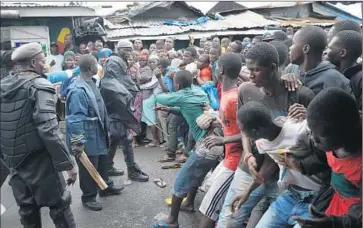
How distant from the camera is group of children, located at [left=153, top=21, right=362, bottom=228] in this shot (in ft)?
6.51

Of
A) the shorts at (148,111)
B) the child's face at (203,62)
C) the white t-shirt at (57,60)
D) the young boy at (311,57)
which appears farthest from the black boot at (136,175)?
the young boy at (311,57)

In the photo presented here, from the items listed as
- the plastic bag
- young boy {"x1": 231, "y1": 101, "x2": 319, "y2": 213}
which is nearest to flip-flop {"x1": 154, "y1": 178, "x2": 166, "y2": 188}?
the plastic bag

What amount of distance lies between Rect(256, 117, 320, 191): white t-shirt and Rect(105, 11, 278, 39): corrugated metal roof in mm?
9198

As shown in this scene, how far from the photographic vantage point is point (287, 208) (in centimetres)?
258

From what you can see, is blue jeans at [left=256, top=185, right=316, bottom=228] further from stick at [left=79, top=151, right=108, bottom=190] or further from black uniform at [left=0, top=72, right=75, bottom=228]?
stick at [left=79, top=151, right=108, bottom=190]

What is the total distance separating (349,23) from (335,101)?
71.2 inches

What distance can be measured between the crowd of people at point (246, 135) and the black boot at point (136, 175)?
478 millimetres

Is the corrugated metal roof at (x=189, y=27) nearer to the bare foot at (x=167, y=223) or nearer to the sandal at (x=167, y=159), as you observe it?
the sandal at (x=167, y=159)

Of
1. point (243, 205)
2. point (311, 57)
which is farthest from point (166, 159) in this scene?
point (311, 57)

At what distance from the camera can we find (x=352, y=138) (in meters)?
1.96

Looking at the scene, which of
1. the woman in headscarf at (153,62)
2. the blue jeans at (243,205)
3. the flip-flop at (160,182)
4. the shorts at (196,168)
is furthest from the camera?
the woman in headscarf at (153,62)

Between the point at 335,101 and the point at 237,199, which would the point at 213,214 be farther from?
the point at 335,101

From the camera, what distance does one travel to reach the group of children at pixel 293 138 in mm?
1984

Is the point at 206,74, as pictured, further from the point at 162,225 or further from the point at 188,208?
the point at 162,225
